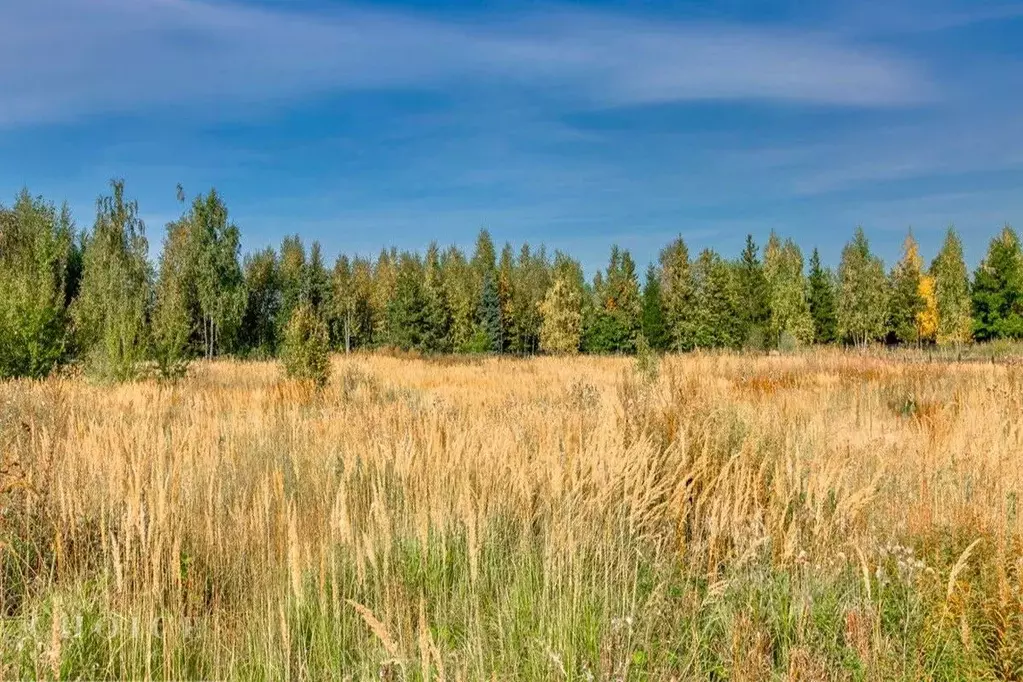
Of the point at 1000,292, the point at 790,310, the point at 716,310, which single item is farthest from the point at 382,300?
the point at 1000,292

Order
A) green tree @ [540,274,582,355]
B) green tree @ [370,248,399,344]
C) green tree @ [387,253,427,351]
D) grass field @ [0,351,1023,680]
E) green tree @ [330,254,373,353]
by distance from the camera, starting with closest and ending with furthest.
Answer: grass field @ [0,351,1023,680], green tree @ [540,274,582,355], green tree @ [387,253,427,351], green tree @ [330,254,373,353], green tree @ [370,248,399,344]

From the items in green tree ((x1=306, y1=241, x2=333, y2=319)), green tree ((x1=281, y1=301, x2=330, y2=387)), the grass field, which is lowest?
the grass field

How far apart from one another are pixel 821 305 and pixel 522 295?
2200 cm

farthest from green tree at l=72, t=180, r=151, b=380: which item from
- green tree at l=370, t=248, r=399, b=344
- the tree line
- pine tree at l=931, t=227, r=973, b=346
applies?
pine tree at l=931, t=227, r=973, b=346

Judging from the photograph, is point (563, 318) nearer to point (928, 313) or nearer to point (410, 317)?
point (410, 317)

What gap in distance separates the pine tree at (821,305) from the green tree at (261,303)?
3425 cm

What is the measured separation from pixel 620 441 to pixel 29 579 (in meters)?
2.89

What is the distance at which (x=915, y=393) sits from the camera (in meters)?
10.2

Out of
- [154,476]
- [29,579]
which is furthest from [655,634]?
[29,579]

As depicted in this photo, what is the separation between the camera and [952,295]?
4100 cm

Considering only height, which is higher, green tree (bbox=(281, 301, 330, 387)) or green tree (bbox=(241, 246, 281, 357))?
green tree (bbox=(241, 246, 281, 357))

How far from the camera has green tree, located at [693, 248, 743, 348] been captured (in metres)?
40.2

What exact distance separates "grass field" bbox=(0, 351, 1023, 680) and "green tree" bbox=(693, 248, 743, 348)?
36.2 metres

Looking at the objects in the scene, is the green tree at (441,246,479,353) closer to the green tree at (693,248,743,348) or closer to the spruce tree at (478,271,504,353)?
the spruce tree at (478,271,504,353)
